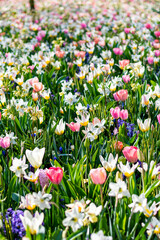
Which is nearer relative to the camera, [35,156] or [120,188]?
[120,188]

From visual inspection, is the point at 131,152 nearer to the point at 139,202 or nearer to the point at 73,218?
the point at 139,202

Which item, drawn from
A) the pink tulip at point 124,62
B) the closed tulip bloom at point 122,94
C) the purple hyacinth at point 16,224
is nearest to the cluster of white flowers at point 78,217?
the purple hyacinth at point 16,224

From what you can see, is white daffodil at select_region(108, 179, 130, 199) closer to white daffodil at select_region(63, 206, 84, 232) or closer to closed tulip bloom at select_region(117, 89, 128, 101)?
white daffodil at select_region(63, 206, 84, 232)

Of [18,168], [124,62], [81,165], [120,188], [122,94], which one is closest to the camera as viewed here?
[120,188]

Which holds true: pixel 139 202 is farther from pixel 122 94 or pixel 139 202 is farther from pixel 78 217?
Answer: pixel 122 94

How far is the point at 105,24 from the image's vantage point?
6547 mm

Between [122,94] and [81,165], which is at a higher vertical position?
[122,94]

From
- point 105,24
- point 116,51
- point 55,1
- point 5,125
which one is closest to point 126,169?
point 5,125

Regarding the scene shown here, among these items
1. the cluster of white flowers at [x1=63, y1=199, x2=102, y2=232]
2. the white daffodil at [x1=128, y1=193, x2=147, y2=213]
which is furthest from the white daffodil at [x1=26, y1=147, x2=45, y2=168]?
the white daffodil at [x1=128, y1=193, x2=147, y2=213]

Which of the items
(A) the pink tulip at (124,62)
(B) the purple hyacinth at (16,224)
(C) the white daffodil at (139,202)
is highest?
(A) the pink tulip at (124,62)

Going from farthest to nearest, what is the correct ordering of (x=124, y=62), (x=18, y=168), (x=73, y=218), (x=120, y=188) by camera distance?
1. (x=124, y=62)
2. (x=18, y=168)
3. (x=120, y=188)
4. (x=73, y=218)

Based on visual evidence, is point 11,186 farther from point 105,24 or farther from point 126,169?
point 105,24

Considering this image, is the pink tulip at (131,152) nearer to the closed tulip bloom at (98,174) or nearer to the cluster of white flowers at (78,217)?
the closed tulip bloom at (98,174)

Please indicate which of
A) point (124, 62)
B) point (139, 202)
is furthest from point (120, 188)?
point (124, 62)
